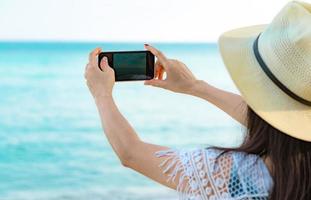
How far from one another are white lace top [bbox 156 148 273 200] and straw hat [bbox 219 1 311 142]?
81 mm

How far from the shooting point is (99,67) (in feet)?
4.48

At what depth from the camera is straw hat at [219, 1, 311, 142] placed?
1158 mm

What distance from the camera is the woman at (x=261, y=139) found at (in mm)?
1165

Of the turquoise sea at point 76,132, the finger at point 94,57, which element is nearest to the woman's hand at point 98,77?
the finger at point 94,57

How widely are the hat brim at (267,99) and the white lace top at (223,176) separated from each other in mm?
78

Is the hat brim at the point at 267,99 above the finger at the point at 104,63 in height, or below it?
below

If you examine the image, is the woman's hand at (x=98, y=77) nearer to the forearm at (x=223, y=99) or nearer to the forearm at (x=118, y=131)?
the forearm at (x=118, y=131)

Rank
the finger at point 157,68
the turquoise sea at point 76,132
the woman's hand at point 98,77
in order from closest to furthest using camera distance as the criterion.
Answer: the woman's hand at point 98,77 → the finger at point 157,68 → the turquoise sea at point 76,132

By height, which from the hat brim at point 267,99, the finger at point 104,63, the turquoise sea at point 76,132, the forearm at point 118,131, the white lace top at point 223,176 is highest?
the finger at point 104,63

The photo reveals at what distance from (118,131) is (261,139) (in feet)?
0.74

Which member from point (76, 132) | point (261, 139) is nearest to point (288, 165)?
point (261, 139)

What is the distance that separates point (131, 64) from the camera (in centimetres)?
142

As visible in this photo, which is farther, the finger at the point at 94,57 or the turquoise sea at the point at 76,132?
the turquoise sea at the point at 76,132

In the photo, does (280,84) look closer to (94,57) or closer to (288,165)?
(288,165)
